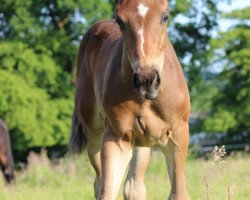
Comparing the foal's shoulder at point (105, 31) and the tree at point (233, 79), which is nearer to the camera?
the foal's shoulder at point (105, 31)

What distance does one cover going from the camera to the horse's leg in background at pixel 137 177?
604cm

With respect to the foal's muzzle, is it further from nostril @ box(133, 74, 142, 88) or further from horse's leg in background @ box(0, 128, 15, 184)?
horse's leg in background @ box(0, 128, 15, 184)

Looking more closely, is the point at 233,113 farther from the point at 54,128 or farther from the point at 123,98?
the point at 123,98

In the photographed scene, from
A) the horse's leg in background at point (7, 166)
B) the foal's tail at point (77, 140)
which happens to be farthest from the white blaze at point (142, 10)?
the horse's leg in background at point (7, 166)

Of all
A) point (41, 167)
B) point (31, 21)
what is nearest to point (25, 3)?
point (31, 21)

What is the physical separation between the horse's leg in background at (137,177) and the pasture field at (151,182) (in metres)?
0.58

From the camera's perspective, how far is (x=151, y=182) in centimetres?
1025

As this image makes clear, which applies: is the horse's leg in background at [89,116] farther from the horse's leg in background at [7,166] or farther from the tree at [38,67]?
the tree at [38,67]

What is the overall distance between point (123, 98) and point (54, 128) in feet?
73.4

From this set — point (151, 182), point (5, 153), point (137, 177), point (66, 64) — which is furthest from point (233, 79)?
point (137, 177)

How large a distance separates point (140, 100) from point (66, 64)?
2440cm

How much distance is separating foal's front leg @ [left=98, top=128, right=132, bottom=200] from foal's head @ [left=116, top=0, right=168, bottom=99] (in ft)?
2.71

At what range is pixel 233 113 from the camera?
31.1 metres

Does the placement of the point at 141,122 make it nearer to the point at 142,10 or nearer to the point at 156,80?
the point at 156,80
